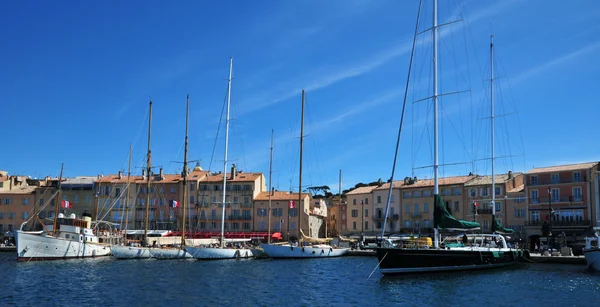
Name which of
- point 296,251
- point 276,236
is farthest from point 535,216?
point 276,236

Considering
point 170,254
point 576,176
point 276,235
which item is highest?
point 576,176

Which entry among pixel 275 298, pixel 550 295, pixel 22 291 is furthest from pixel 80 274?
pixel 550 295

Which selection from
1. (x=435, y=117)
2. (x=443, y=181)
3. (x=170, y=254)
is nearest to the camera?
(x=435, y=117)

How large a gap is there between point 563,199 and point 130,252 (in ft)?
180

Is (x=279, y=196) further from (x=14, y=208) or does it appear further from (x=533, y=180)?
(x=14, y=208)

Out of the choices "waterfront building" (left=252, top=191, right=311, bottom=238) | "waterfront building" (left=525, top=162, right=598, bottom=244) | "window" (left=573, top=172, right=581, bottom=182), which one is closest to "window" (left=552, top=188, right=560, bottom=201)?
"waterfront building" (left=525, top=162, right=598, bottom=244)

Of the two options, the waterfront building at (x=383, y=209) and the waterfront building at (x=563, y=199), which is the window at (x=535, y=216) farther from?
the waterfront building at (x=383, y=209)

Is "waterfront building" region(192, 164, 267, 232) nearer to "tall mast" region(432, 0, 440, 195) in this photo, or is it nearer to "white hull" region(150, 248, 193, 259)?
"white hull" region(150, 248, 193, 259)

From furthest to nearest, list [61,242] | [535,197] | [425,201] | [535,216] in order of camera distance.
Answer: [425,201] → [535,197] → [535,216] → [61,242]

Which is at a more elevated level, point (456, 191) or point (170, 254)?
point (456, 191)

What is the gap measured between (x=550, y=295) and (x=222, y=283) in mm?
21033

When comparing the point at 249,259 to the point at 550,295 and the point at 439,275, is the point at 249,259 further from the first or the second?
the point at 550,295

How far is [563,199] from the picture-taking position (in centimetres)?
7544

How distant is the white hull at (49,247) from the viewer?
60688 millimetres
